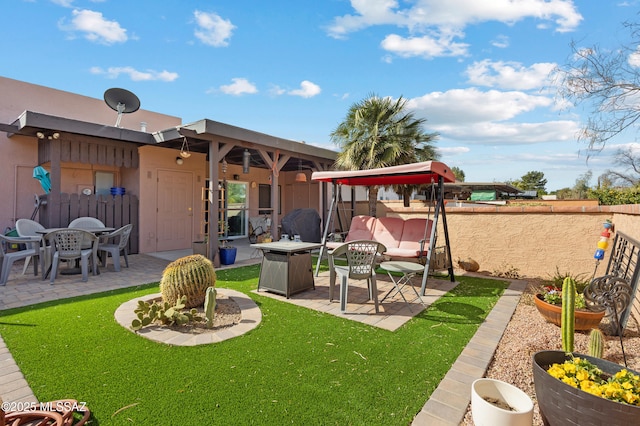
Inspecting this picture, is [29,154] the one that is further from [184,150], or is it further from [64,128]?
[184,150]

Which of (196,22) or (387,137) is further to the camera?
(387,137)

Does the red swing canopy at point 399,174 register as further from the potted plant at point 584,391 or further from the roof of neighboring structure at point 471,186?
the roof of neighboring structure at point 471,186

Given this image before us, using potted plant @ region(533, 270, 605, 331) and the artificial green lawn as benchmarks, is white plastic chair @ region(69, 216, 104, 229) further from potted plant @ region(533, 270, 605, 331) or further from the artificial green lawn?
potted plant @ region(533, 270, 605, 331)

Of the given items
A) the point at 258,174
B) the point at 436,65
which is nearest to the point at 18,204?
the point at 258,174

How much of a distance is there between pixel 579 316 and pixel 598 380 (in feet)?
6.26

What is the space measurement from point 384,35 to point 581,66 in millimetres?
4372

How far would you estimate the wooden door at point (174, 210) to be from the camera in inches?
333

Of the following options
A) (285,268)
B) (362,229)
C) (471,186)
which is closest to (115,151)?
Answer: (285,268)

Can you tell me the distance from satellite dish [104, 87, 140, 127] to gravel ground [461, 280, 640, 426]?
29.6ft

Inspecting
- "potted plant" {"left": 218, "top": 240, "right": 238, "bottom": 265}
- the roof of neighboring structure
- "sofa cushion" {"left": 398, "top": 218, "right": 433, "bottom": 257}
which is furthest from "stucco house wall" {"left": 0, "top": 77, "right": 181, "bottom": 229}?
the roof of neighboring structure

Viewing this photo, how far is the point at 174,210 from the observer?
28.7 ft

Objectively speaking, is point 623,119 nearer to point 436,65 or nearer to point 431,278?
point 436,65

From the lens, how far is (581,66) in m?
6.46

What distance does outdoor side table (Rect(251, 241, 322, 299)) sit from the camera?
4.29 m
